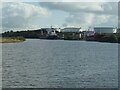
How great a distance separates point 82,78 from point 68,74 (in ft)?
8.01

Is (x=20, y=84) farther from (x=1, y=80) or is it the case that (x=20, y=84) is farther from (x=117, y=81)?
(x=117, y=81)

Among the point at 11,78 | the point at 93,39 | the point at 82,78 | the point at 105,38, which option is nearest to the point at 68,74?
the point at 82,78

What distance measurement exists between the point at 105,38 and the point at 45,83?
344ft

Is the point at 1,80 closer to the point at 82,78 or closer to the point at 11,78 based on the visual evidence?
the point at 11,78

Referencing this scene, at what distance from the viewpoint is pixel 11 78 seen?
70.7 feet

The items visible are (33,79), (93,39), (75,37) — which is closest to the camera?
(33,79)

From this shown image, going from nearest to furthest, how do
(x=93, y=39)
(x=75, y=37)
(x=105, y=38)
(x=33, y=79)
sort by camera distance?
(x=33, y=79), (x=105, y=38), (x=93, y=39), (x=75, y=37)

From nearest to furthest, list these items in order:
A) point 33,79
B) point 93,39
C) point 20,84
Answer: point 20,84 → point 33,79 → point 93,39

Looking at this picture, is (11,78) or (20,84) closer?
(20,84)

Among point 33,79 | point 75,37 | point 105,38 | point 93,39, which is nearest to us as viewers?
point 33,79

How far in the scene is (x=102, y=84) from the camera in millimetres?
19312

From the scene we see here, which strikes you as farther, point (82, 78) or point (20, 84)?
point (82, 78)

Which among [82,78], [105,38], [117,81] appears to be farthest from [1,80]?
[105,38]

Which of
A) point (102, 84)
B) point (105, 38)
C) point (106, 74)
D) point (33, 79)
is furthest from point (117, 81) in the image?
point (105, 38)
